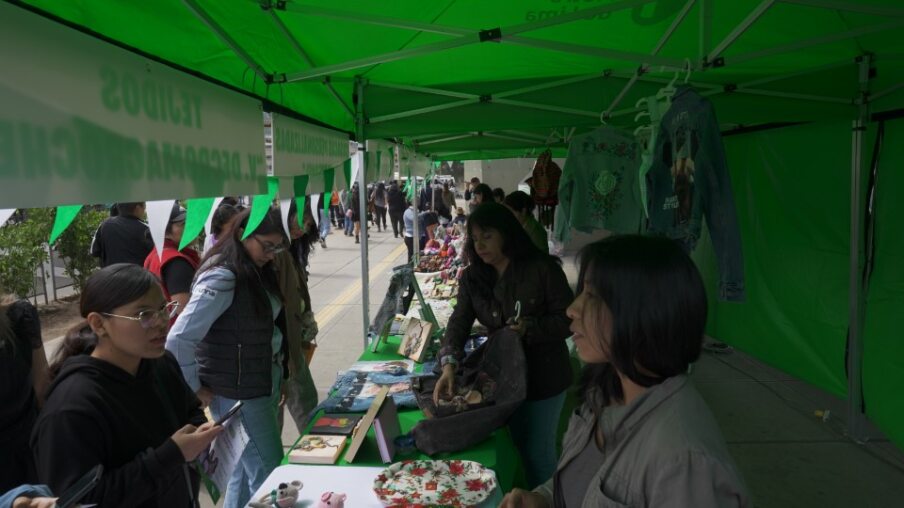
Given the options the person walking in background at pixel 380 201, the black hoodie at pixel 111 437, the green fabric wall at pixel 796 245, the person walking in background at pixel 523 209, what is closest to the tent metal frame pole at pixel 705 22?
the black hoodie at pixel 111 437

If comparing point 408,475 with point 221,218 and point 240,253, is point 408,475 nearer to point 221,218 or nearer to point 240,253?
point 240,253

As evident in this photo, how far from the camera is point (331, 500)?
1998mm

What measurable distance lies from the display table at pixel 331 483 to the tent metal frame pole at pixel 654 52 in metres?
2.27

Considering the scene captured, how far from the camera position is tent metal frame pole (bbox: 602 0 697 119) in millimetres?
2734

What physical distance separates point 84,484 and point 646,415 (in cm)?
133

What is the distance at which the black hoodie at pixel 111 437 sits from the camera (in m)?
1.54

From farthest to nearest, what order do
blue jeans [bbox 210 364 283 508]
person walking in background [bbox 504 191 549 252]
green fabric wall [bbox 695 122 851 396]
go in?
person walking in background [bbox 504 191 549 252]
green fabric wall [bbox 695 122 851 396]
blue jeans [bbox 210 364 283 508]

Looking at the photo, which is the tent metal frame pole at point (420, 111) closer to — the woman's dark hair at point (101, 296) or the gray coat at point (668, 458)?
the woman's dark hair at point (101, 296)

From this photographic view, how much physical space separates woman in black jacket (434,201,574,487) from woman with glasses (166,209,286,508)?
2.85 ft

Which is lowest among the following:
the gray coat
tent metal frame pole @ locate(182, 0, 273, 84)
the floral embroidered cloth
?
the floral embroidered cloth

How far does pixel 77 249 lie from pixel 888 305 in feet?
33.6

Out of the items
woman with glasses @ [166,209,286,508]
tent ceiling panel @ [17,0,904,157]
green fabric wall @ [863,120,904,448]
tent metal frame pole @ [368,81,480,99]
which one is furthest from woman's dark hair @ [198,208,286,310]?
green fabric wall @ [863,120,904,448]

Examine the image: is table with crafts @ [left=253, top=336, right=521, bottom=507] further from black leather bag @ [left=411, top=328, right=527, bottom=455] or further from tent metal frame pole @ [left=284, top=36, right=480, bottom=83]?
tent metal frame pole @ [left=284, top=36, right=480, bottom=83]

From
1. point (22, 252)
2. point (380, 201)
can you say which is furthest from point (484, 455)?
point (380, 201)
